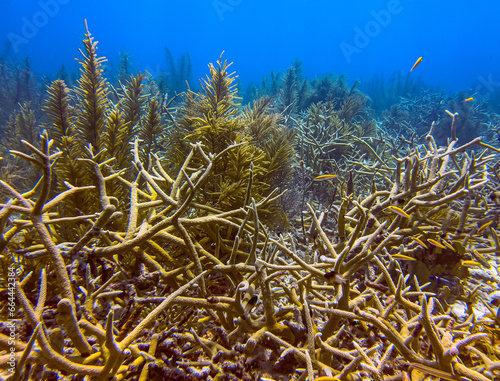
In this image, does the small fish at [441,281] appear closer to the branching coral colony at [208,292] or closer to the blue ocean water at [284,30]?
the branching coral colony at [208,292]

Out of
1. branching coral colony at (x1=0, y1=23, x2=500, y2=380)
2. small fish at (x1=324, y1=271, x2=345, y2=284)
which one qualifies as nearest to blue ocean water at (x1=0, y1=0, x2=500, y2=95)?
branching coral colony at (x1=0, y1=23, x2=500, y2=380)

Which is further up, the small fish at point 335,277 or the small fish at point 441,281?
the small fish at point 335,277

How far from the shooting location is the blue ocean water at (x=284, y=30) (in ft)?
317

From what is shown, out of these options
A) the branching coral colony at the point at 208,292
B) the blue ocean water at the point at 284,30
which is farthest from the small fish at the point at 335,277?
the blue ocean water at the point at 284,30

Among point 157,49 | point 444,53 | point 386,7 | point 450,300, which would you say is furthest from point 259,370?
point 444,53

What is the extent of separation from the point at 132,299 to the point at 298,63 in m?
12.3

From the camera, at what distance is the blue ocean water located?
96500 mm

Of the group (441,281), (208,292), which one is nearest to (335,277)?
(208,292)

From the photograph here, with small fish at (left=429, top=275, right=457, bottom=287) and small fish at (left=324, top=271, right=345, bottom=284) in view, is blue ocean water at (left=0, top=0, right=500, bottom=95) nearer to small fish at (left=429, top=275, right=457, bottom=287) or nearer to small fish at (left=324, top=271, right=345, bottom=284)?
small fish at (left=429, top=275, right=457, bottom=287)

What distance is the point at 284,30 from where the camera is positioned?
116m

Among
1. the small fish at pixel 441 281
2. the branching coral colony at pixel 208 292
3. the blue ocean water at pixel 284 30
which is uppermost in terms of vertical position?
the blue ocean water at pixel 284 30

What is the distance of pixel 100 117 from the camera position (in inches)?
114

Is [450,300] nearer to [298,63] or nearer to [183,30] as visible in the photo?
[298,63]

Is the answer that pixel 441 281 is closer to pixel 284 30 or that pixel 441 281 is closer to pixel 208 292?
pixel 208 292
